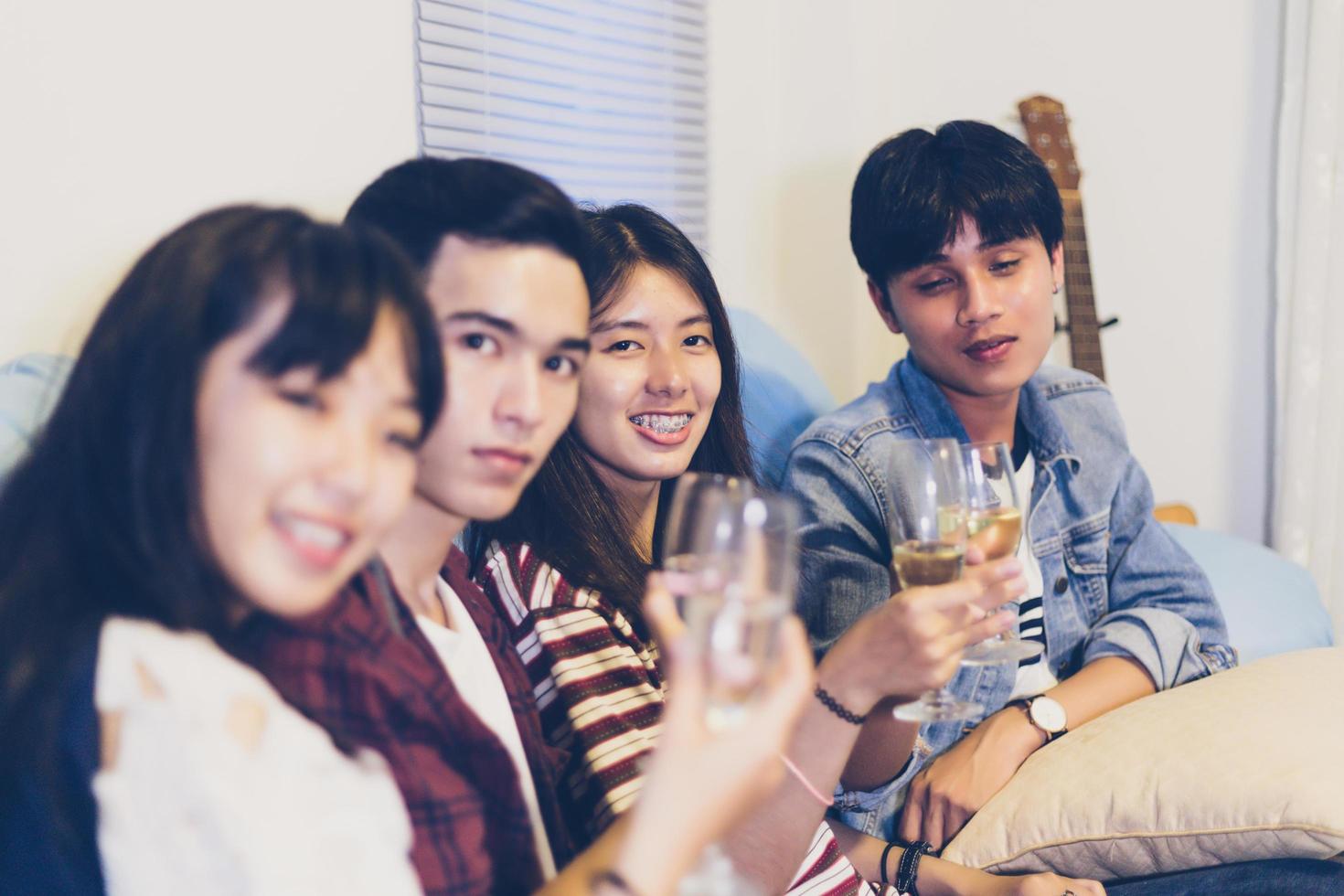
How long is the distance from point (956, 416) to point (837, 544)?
347 mm

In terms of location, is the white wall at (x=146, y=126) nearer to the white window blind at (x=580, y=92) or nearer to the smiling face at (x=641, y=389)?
the white window blind at (x=580, y=92)

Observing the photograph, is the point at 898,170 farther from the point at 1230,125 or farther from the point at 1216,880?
the point at 1230,125

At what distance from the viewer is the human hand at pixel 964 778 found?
162cm

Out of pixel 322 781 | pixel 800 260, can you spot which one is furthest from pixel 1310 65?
pixel 322 781

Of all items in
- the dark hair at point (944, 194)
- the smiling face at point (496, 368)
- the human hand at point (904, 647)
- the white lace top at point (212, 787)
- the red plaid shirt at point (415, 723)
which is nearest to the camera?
the white lace top at point (212, 787)

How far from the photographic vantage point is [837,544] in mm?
1769

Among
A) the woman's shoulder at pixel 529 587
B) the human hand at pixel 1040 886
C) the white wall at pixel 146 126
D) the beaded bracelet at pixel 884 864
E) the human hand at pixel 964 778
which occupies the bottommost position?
the beaded bracelet at pixel 884 864

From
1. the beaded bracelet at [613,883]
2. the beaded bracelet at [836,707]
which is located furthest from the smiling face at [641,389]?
the beaded bracelet at [613,883]

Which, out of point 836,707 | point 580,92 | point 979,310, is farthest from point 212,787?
point 580,92

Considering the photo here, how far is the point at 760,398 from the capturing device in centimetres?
209

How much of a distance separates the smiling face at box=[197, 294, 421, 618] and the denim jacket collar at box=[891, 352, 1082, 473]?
1.26 metres

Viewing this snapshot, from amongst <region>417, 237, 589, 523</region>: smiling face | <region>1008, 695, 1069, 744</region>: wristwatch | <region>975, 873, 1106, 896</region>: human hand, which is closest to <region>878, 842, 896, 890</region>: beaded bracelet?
<region>975, 873, 1106, 896</region>: human hand

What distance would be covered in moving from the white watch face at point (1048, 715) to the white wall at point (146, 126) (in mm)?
1199

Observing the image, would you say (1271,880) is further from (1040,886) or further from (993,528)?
(993,528)
